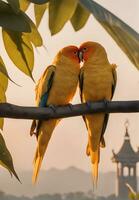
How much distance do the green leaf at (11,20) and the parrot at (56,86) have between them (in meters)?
0.19

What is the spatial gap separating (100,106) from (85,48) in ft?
0.77

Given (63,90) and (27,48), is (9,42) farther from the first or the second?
(63,90)

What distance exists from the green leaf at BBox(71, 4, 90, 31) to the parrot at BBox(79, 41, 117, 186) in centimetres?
14

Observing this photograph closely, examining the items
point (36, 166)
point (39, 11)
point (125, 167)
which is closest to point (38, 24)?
point (39, 11)

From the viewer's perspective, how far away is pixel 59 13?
29 cm

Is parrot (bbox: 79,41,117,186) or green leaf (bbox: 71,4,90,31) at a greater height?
green leaf (bbox: 71,4,90,31)

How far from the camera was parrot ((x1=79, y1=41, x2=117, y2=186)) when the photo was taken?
1.54 feet

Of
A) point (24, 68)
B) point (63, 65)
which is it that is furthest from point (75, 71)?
point (24, 68)

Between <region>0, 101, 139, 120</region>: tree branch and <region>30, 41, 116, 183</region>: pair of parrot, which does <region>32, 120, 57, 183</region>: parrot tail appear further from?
<region>0, 101, 139, 120</region>: tree branch

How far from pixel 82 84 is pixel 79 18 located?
20 centimetres

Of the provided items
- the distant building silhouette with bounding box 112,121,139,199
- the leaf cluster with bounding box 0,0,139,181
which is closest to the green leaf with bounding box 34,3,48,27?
the leaf cluster with bounding box 0,0,139,181

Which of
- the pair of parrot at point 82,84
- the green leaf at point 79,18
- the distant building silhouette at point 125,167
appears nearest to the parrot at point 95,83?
the pair of parrot at point 82,84

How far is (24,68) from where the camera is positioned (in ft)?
1.00

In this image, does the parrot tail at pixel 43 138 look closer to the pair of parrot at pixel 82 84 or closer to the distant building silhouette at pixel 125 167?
the pair of parrot at pixel 82 84
